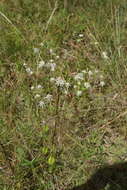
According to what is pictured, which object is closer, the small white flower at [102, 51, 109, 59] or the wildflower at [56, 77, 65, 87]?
the wildflower at [56, 77, 65, 87]

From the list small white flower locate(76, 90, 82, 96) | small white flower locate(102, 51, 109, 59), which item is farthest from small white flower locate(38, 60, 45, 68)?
small white flower locate(102, 51, 109, 59)

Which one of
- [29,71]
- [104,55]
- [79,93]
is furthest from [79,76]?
[29,71]

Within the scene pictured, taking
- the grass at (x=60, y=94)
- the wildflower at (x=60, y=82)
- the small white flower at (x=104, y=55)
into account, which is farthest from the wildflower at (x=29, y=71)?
the small white flower at (x=104, y=55)

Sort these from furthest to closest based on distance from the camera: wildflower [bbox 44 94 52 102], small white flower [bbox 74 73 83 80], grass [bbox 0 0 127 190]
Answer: small white flower [bbox 74 73 83 80] < wildflower [bbox 44 94 52 102] < grass [bbox 0 0 127 190]

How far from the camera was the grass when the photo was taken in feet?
6.14

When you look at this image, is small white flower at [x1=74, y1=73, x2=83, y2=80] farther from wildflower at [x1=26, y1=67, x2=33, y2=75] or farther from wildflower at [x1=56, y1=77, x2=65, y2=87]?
wildflower at [x1=26, y1=67, x2=33, y2=75]

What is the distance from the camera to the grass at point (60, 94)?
1871 mm

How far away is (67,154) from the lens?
194 centimetres

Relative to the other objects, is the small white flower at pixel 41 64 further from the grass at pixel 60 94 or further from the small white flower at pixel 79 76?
the small white flower at pixel 79 76

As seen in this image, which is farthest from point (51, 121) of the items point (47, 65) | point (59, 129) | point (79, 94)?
point (47, 65)

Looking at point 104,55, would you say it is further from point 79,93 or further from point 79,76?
point 79,93

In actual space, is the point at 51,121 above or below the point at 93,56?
below

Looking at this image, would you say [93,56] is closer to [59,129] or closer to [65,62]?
[65,62]

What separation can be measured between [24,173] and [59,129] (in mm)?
379
